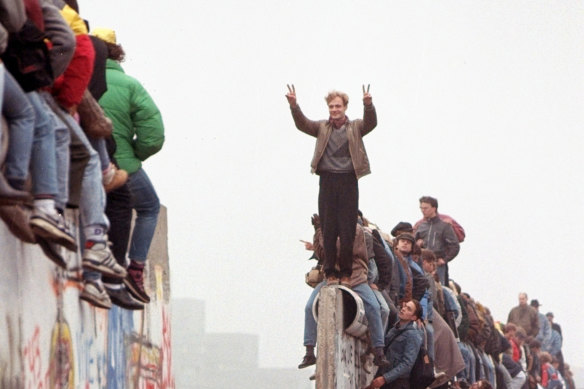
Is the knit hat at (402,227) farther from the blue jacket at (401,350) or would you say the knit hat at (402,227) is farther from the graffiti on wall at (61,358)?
the graffiti on wall at (61,358)

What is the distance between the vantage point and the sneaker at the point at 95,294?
10.5 metres

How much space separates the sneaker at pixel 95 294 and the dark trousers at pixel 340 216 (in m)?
6.40

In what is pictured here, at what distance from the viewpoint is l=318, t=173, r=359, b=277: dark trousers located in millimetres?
16797

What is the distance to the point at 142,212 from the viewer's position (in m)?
11.9

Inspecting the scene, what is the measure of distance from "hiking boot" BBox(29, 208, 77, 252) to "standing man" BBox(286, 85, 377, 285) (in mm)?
7906

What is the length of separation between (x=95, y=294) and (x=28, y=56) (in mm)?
2075

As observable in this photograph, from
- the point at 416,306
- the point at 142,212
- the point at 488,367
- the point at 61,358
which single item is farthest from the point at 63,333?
the point at 488,367

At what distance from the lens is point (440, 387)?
68.5ft

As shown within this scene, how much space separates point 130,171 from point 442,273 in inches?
493

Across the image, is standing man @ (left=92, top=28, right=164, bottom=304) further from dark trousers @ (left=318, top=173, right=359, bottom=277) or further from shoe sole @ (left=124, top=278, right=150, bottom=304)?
dark trousers @ (left=318, top=173, right=359, bottom=277)

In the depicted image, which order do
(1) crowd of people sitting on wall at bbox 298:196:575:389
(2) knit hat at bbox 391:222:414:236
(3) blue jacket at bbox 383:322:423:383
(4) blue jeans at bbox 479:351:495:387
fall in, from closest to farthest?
(1) crowd of people sitting on wall at bbox 298:196:575:389, (3) blue jacket at bbox 383:322:423:383, (2) knit hat at bbox 391:222:414:236, (4) blue jeans at bbox 479:351:495:387

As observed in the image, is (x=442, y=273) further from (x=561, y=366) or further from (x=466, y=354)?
(x=561, y=366)

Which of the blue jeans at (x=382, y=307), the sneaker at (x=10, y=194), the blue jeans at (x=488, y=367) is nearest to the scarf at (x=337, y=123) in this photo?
the blue jeans at (x=382, y=307)


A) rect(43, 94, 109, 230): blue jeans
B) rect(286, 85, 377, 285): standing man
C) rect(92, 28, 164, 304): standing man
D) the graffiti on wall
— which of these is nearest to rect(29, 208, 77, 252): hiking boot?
rect(43, 94, 109, 230): blue jeans
